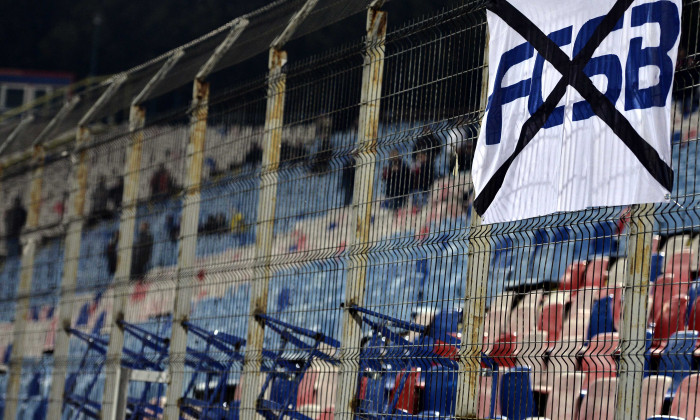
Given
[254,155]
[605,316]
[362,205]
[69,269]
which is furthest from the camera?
[69,269]

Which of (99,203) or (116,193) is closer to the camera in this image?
(116,193)

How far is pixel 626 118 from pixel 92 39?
38890 mm

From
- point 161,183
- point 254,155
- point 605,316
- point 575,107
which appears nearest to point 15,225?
point 161,183

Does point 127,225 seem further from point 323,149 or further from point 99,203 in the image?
point 323,149

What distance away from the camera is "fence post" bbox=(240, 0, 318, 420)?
914 centimetres

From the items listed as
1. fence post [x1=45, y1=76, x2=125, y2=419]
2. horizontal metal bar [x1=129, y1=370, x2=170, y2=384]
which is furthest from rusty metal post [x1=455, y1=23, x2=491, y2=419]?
fence post [x1=45, y1=76, x2=125, y2=419]

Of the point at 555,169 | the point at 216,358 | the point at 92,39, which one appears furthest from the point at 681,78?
the point at 92,39

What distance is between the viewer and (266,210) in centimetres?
939

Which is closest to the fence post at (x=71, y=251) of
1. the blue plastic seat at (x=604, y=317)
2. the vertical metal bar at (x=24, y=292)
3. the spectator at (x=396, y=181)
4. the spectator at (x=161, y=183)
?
the vertical metal bar at (x=24, y=292)

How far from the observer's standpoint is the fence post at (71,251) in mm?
12477

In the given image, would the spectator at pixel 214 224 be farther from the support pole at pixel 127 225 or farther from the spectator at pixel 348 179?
the spectator at pixel 348 179

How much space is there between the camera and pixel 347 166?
8445mm

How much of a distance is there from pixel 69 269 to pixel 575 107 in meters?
7.83

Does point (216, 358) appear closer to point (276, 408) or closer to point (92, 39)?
point (276, 408)
